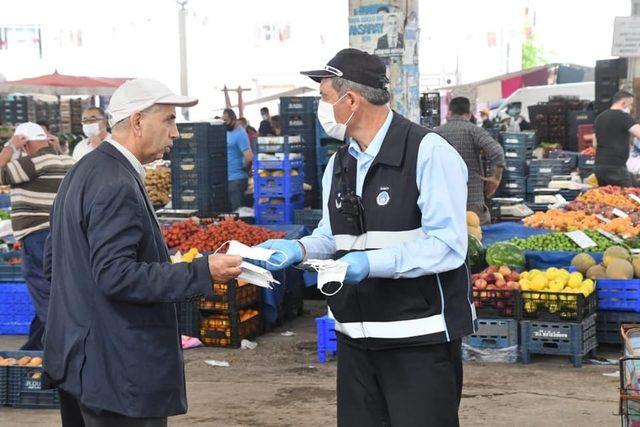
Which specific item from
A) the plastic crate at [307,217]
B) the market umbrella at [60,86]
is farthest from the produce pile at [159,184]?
the market umbrella at [60,86]

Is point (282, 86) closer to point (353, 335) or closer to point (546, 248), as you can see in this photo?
point (546, 248)

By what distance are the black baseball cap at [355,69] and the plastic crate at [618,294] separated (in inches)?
198

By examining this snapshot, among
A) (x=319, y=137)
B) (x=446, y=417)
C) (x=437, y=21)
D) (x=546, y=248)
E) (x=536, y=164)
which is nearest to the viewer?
(x=446, y=417)

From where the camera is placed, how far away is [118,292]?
332 cm

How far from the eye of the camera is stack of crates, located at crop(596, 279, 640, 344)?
26.5ft

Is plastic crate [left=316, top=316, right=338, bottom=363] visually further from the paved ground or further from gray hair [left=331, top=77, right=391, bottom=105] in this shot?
gray hair [left=331, top=77, right=391, bottom=105]

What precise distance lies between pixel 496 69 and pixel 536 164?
4279cm

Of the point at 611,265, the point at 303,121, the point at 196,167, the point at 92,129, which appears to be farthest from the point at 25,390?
the point at 303,121

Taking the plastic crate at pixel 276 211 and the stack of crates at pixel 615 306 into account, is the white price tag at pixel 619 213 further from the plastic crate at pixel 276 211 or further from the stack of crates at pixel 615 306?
the plastic crate at pixel 276 211

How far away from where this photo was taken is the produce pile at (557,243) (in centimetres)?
921

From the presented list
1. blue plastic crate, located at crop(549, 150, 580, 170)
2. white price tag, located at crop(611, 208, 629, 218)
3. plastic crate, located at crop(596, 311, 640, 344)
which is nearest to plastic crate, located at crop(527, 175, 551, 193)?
blue plastic crate, located at crop(549, 150, 580, 170)

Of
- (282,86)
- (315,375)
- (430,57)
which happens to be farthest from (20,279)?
(430,57)

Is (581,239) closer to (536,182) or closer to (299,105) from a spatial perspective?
(299,105)

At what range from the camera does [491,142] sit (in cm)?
1052
